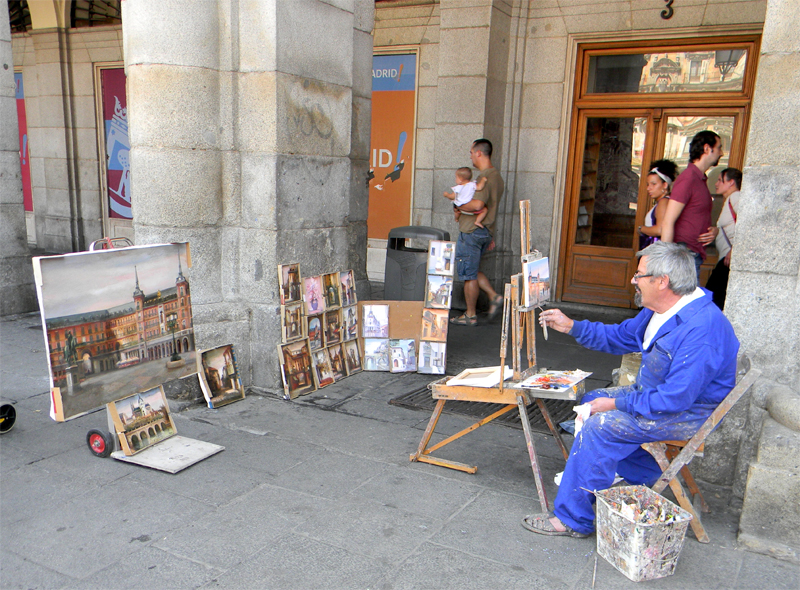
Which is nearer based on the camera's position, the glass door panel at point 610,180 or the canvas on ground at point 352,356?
the canvas on ground at point 352,356

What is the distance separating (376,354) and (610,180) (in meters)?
3.82

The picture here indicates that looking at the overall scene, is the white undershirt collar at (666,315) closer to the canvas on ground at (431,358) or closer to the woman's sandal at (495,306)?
the canvas on ground at (431,358)

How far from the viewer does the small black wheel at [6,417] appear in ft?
13.3

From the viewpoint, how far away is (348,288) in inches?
220

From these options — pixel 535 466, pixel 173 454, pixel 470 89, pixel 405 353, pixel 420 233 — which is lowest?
pixel 173 454

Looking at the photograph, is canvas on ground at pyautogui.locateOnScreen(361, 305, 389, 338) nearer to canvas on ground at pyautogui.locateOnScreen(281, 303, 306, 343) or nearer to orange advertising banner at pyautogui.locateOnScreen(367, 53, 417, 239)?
canvas on ground at pyautogui.locateOnScreen(281, 303, 306, 343)

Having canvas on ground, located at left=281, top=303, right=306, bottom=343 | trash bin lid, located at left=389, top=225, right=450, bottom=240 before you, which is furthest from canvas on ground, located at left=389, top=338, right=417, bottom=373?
trash bin lid, located at left=389, top=225, right=450, bottom=240

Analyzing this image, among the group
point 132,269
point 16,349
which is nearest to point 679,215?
point 132,269

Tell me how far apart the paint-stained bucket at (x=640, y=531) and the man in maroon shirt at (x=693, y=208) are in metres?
2.47

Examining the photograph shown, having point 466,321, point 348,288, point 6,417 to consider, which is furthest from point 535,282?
point 466,321

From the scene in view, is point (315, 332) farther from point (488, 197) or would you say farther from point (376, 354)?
point (488, 197)

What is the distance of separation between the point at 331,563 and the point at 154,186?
116 inches

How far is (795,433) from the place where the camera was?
3146 millimetres

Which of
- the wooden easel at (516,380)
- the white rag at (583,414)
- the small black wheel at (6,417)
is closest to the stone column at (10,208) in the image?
the small black wheel at (6,417)
